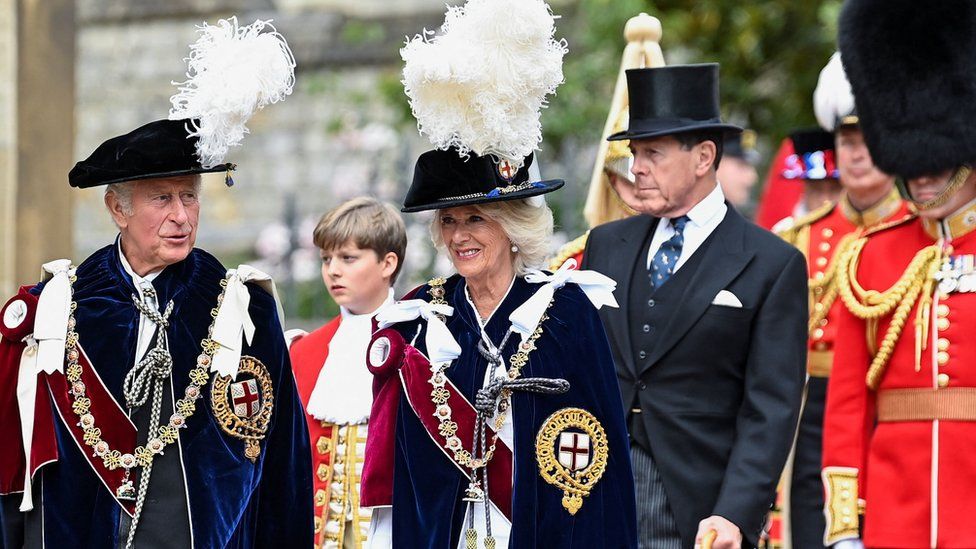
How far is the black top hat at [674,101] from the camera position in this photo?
6.01m

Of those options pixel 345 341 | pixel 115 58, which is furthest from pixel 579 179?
pixel 115 58

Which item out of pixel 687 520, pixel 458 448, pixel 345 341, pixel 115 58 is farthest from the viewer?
pixel 115 58

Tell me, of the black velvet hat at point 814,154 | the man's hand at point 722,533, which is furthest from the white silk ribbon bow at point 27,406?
the black velvet hat at point 814,154

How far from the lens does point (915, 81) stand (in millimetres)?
5871

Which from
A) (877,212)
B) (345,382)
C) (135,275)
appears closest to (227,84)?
(135,275)

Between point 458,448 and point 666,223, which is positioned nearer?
point 458,448

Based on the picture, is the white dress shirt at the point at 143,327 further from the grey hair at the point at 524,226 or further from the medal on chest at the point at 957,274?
the medal on chest at the point at 957,274

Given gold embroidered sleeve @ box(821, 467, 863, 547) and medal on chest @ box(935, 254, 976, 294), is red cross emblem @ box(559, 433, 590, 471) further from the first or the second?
medal on chest @ box(935, 254, 976, 294)

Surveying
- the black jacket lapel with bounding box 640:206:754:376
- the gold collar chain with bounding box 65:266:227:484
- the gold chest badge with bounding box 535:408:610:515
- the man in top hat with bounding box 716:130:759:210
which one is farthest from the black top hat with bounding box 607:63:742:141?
the man in top hat with bounding box 716:130:759:210

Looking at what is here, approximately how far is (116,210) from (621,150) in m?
2.60

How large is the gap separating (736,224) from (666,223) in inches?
10.3

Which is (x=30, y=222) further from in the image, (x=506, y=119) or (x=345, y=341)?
(x=506, y=119)

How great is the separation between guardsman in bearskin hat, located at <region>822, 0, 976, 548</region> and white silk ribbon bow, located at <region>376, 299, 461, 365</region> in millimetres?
1686

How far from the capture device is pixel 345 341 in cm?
638
